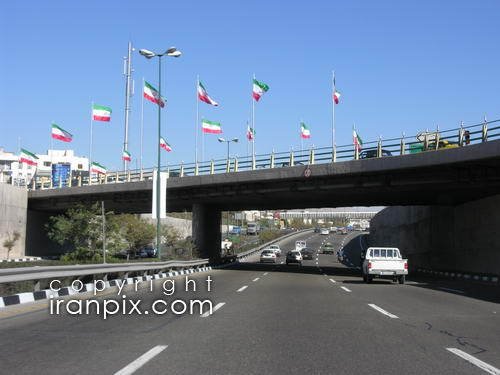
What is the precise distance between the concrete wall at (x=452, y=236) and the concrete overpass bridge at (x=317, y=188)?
4.29 feet

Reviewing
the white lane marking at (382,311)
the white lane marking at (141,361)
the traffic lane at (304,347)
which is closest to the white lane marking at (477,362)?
the traffic lane at (304,347)

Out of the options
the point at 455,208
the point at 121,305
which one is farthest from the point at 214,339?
the point at 455,208

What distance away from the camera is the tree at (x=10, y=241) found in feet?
154

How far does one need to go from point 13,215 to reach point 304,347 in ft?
150

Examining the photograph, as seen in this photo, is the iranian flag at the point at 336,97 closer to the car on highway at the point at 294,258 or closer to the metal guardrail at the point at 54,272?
the car on highway at the point at 294,258

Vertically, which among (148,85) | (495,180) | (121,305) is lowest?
(121,305)

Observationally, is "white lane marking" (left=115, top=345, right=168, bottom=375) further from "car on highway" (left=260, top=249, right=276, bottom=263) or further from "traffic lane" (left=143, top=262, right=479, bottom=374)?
"car on highway" (left=260, top=249, right=276, bottom=263)

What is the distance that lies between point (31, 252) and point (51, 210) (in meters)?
4.64

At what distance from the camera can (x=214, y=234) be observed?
48.0 metres

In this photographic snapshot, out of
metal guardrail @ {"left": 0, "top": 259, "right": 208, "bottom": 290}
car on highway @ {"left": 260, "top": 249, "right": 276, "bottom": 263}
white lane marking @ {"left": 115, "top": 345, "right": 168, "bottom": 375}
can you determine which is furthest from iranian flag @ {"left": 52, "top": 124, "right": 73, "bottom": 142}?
white lane marking @ {"left": 115, "top": 345, "right": 168, "bottom": 375}

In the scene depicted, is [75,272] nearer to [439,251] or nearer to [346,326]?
[346,326]

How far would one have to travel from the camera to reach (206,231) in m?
46.5

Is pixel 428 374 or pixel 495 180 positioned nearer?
pixel 428 374

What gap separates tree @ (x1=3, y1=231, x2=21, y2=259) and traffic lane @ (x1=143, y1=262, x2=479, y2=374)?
3875 cm
